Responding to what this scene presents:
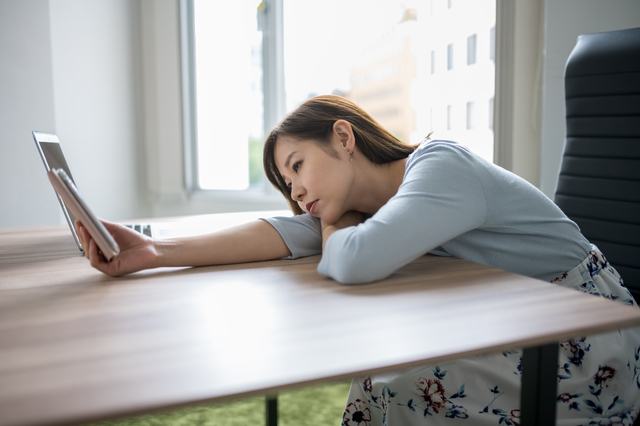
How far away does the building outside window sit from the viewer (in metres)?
2.33

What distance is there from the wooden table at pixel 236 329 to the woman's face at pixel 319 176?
22 centimetres

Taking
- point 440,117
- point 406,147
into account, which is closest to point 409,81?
point 440,117

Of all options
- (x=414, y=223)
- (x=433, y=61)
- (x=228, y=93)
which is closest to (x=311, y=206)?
(x=414, y=223)

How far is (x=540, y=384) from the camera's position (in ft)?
1.70

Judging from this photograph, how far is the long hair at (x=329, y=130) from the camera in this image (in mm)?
1003

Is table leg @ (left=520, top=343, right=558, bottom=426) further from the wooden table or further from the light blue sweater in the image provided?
the light blue sweater

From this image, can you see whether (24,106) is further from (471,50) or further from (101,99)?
(471,50)

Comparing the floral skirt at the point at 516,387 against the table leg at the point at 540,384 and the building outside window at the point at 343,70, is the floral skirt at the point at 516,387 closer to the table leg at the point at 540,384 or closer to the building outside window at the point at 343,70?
the table leg at the point at 540,384

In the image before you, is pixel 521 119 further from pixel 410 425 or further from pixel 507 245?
pixel 410 425

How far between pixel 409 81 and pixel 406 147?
160 centimetres

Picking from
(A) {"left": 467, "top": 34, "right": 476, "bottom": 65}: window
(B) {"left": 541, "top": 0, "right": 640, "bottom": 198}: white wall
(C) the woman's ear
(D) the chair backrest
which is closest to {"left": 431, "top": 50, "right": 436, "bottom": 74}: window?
(A) {"left": 467, "top": 34, "right": 476, "bottom": 65}: window

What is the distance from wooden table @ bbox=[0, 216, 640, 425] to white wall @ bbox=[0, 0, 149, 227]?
171 cm

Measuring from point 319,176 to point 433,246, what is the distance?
0.34m

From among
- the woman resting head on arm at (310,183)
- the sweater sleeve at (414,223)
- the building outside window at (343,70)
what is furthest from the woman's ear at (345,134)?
the building outside window at (343,70)
